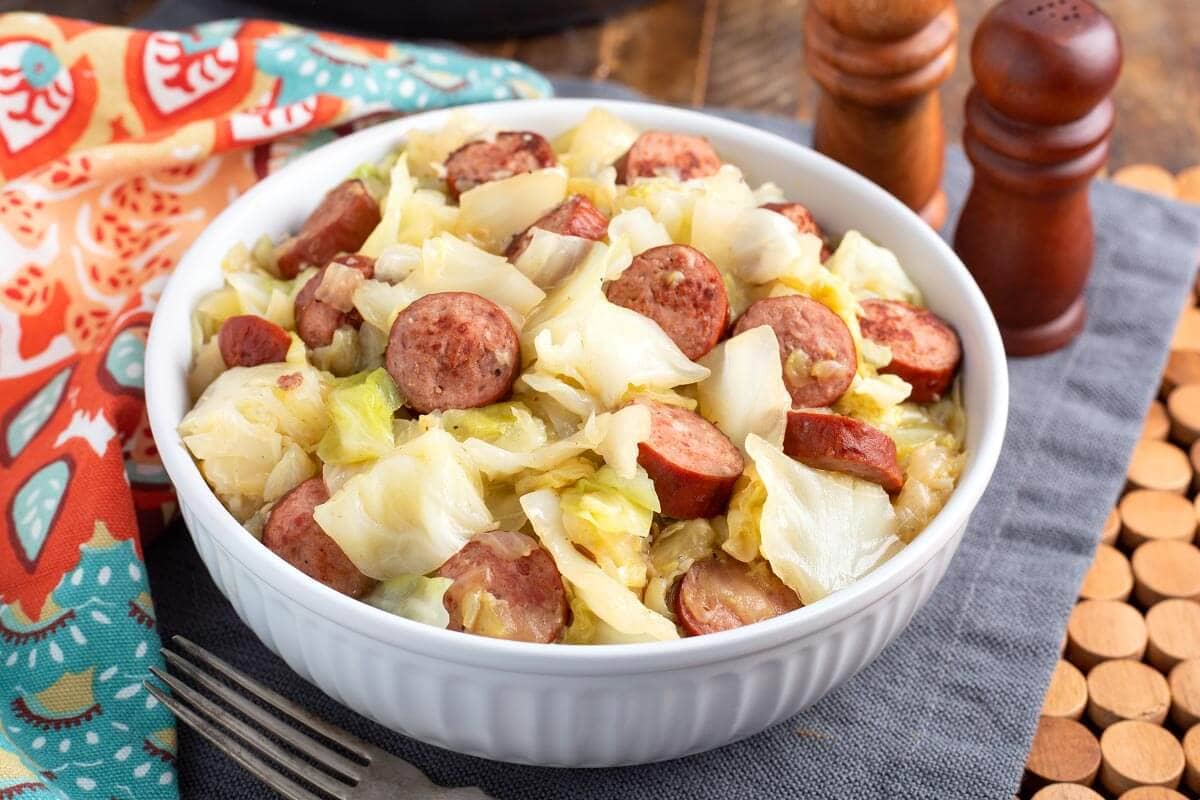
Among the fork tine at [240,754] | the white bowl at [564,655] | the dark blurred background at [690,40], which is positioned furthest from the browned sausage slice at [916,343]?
the dark blurred background at [690,40]

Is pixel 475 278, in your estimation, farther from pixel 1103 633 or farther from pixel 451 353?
pixel 1103 633

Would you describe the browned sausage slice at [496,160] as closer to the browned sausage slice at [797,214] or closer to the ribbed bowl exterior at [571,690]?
the browned sausage slice at [797,214]

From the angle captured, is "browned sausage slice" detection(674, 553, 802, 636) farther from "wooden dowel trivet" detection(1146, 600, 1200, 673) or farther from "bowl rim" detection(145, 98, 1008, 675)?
"wooden dowel trivet" detection(1146, 600, 1200, 673)

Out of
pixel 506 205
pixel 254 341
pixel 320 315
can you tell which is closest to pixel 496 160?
pixel 506 205

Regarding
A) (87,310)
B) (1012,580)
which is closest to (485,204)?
(87,310)

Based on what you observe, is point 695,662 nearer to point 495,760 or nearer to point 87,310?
point 495,760

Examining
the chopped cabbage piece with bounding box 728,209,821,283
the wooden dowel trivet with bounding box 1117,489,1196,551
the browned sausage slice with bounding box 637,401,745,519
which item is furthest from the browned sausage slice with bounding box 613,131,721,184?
the wooden dowel trivet with bounding box 1117,489,1196,551
